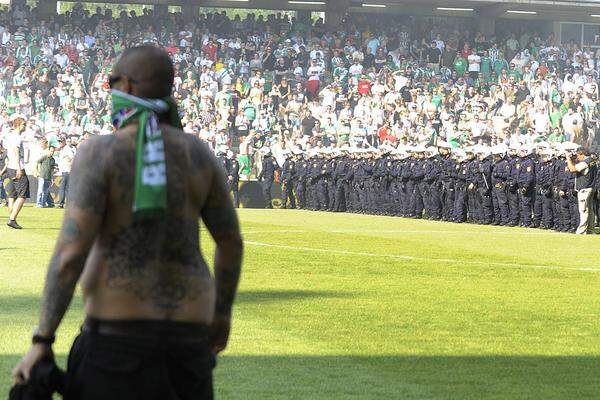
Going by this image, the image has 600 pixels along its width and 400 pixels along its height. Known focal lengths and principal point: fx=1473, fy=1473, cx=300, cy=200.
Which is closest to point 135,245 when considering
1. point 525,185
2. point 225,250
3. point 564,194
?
point 225,250

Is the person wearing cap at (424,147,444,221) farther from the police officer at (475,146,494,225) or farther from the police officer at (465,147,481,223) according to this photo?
the police officer at (475,146,494,225)

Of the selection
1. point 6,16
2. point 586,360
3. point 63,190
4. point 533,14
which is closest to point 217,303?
point 586,360

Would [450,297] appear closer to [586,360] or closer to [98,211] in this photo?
[586,360]

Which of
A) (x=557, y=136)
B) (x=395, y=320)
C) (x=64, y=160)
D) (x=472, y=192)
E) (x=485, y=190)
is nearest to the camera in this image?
(x=395, y=320)

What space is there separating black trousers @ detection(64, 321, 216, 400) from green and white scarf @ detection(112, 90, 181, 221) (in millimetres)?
372

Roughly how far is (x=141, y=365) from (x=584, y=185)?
26.0m

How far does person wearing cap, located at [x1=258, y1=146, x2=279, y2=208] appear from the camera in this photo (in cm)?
4416

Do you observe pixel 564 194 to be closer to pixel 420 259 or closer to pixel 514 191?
pixel 514 191

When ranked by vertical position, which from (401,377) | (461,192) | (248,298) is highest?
(461,192)

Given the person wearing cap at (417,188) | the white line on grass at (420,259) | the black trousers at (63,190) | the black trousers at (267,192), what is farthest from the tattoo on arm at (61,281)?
the black trousers at (267,192)

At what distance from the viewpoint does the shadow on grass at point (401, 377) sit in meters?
9.00

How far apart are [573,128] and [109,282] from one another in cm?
4824

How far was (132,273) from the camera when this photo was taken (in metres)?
4.55

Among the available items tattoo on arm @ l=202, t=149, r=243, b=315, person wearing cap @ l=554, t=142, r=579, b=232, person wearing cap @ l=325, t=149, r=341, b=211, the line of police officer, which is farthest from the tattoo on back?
person wearing cap @ l=325, t=149, r=341, b=211
